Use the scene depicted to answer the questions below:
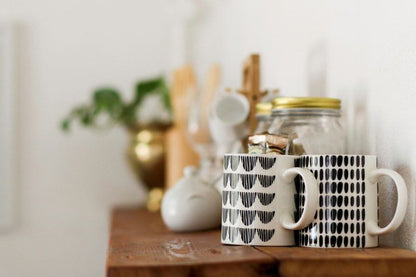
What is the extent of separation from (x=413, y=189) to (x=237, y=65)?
1143 millimetres

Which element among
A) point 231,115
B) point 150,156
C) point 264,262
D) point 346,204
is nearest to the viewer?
point 264,262

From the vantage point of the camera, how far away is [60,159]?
2.31m

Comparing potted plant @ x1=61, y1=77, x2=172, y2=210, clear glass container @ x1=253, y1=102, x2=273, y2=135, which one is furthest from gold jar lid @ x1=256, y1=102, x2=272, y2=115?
potted plant @ x1=61, y1=77, x2=172, y2=210

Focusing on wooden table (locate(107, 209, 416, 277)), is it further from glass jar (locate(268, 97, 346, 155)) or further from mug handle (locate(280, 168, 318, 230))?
glass jar (locate(268, 97, 346, 155))

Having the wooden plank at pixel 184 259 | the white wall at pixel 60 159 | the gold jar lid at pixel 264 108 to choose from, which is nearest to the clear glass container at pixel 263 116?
the gold jar lid at pixel 264 108

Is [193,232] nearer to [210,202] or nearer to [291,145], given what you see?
[210,202]

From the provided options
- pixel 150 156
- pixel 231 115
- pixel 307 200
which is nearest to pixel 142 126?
pixel 150 156

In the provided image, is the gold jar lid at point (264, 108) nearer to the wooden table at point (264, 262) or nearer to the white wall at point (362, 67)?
the white wall at point (362, 67)

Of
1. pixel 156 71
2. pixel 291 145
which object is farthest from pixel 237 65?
pixel 291 145

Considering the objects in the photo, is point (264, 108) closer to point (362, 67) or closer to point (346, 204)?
point (362, 67)

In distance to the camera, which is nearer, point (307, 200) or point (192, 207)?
point (307, 200)

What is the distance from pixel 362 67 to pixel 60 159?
64.1 inches

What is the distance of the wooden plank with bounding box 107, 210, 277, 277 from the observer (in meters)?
0.61

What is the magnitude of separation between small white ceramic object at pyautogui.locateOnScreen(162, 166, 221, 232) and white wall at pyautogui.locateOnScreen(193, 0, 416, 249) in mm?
270
